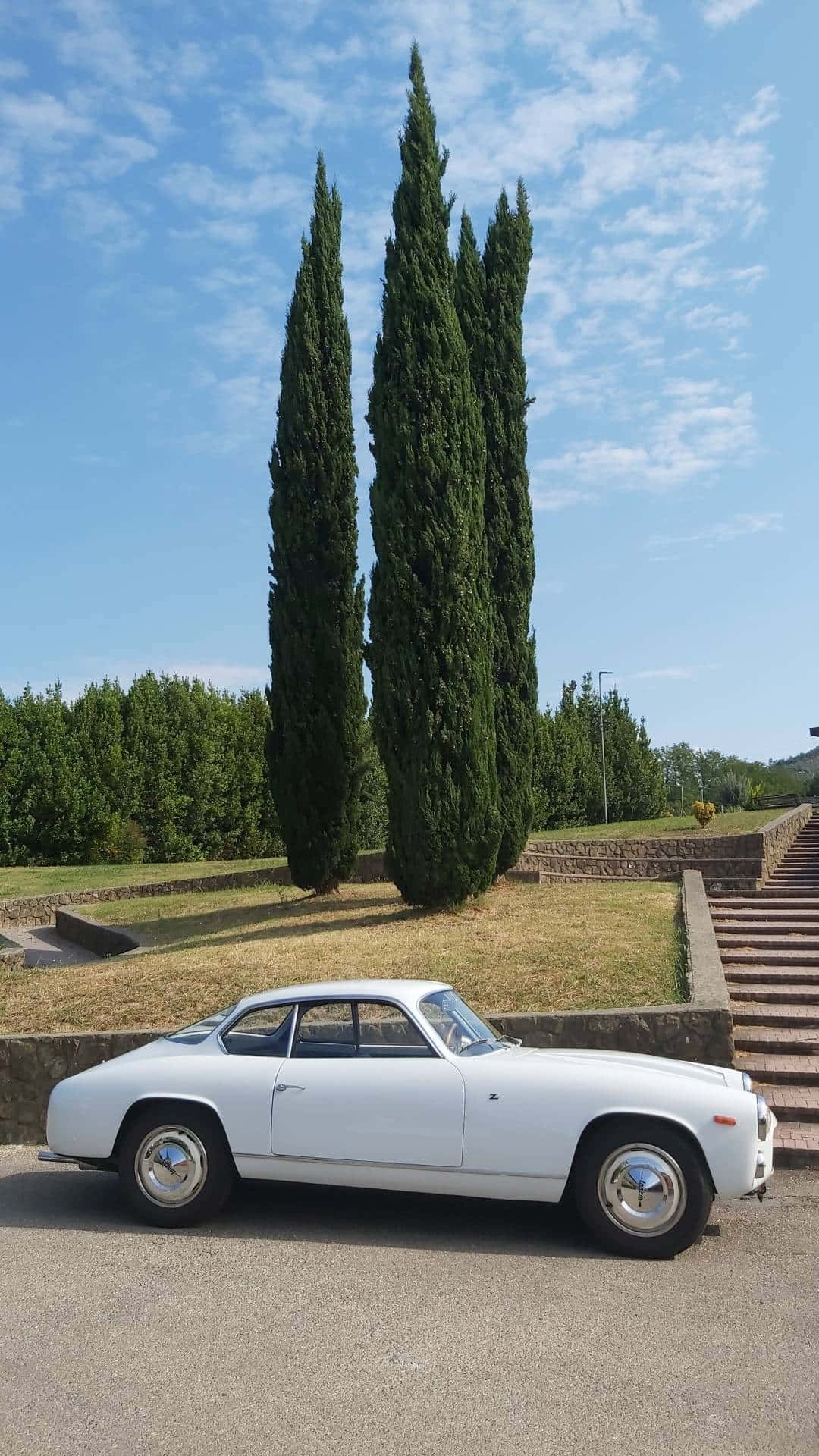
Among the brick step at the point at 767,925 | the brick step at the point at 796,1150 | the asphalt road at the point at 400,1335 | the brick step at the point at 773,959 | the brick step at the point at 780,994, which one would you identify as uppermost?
the brick step at the point at 767,925

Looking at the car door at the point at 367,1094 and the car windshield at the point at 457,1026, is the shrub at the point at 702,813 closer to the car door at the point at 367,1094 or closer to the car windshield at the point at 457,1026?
the car windshield at the point at 457,1026

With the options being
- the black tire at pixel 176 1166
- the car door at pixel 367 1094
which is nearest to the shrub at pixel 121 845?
the black tire at pixel 176 1166

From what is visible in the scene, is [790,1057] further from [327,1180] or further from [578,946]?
[327,1180]

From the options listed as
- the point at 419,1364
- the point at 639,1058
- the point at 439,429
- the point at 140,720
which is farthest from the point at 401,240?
the point at 140,720

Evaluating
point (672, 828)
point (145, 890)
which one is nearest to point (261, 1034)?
point (145, 890)

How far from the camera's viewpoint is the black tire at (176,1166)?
6.18m

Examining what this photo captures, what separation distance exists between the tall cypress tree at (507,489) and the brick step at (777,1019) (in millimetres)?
6639

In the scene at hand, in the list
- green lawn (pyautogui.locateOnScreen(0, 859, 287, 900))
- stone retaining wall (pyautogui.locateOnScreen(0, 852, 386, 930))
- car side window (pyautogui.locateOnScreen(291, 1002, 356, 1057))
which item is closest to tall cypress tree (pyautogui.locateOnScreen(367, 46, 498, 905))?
car side window (pyautogui.locateOnScreen(291, 1002, 356, 1057))

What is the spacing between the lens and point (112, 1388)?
164 inches

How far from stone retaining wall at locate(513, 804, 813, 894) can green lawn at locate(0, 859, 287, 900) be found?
23.0ft

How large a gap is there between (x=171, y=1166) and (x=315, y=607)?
12.0 metres

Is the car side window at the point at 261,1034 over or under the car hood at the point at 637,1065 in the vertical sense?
over

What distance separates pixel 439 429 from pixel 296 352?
164 inches

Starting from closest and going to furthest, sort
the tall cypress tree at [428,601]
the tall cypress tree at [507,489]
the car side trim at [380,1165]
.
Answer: the car side trim at [380,1165] < the tall cypress tree at [428,601] < the tall cypress tree at [507,489]
